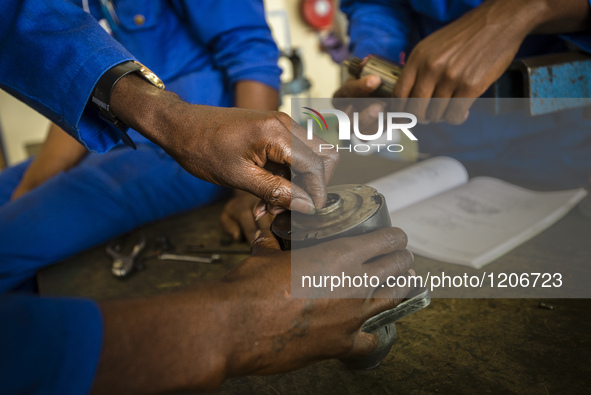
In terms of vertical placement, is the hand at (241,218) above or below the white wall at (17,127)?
above

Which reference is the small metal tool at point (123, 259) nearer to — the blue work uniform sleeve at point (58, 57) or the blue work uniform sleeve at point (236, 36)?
the blue work uniform sleeve at point (58, 57)

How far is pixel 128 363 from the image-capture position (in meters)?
0.44

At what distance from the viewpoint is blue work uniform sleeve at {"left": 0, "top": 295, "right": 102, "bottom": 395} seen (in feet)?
1.30

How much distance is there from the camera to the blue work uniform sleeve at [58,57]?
0.74m

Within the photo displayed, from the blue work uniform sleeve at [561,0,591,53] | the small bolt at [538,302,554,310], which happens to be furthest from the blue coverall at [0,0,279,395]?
the blue work uniform sleeve at [561,0,591,53]

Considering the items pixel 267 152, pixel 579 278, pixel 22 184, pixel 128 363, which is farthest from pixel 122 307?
pixel 22 184

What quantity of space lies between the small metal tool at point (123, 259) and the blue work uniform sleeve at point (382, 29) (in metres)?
0.92

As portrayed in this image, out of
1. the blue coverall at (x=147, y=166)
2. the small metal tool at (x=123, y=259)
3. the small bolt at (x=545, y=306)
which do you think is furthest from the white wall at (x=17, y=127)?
the small bolt at (x=545, y=306)

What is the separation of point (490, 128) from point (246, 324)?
1.12 meters

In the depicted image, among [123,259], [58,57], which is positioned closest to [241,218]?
[123,259]

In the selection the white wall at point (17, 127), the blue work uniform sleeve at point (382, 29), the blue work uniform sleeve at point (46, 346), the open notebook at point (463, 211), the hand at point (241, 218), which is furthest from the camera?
the white wall at point (17, 127)

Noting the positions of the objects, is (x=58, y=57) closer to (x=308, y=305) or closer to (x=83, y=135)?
(x=83, y=135)

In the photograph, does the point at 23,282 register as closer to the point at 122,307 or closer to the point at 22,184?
the point at 22,184

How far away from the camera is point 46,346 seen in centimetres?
41
